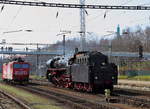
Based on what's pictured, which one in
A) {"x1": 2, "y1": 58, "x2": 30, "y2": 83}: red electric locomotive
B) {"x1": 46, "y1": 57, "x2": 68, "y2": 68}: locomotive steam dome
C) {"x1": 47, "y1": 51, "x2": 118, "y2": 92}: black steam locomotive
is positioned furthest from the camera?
{"x1": 2, "y1": 58, "x2": 30, "y2": 83}: red electric locomotive

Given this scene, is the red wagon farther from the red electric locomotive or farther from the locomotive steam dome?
the locomotive steam dome

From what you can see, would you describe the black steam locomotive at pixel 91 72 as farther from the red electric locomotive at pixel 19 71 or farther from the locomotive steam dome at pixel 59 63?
the red electric locomotive at pixel 19 71

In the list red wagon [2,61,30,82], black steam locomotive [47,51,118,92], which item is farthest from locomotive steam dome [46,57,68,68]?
red wagon [2,61,30,82]

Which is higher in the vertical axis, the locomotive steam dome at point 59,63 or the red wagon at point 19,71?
the locomotive steam dome at point 59,63

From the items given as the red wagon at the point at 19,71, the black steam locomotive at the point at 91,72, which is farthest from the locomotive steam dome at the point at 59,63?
the red wagon at the point at 19,71

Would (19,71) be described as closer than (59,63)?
No

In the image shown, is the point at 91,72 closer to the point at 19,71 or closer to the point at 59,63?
the point at 59,63

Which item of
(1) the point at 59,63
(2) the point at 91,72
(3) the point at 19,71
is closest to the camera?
(2) the point at 91,72

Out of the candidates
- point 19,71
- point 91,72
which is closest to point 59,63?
point 19,71

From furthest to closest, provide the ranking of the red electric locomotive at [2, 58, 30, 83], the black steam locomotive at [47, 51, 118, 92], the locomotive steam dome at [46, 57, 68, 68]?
the red electric locomotive at [2, 58, 30, 83], the locomotive steam dome at [46, 57, 68, 68], the black steam locomotive at [47, 51, 118, 92]

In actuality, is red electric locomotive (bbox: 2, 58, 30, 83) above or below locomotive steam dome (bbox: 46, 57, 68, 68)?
below

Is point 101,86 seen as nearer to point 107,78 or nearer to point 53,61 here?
point 107,78

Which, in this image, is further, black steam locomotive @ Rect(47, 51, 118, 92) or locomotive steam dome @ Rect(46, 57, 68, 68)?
locomotive steam dome @ Rect(46, 57, 68, 68)

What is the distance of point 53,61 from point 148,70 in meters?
34.1
